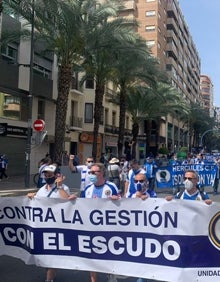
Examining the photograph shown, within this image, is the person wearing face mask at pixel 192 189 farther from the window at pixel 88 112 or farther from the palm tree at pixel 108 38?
the window at pixel 88 112

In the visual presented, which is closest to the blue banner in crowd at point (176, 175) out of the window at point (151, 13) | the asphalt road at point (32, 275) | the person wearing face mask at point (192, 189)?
the person wearing face mask at point (192, 189)

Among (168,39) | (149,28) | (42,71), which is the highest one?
(168,39)

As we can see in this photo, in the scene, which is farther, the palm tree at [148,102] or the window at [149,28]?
the window at [149,28]

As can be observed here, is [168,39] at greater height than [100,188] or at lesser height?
greater

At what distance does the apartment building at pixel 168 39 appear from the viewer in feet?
210

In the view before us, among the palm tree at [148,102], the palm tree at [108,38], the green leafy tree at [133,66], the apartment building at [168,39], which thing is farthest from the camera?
the apartment building at [168,39]

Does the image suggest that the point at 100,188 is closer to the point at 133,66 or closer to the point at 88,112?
the point at 133,66

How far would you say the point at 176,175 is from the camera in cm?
1780

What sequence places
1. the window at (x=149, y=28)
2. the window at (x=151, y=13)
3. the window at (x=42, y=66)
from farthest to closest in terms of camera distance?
the window at (x=149, y=28) < the window at (x=151, y=13) < the window at (x=42, y=66)

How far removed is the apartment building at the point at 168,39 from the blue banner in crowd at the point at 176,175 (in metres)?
31.6

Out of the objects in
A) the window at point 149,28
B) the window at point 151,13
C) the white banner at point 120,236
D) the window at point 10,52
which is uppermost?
the window at point 151,13

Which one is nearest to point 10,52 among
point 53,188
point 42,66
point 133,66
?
point 42,66

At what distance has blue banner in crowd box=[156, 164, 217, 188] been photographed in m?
17.6

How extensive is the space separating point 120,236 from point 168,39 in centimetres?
7046
